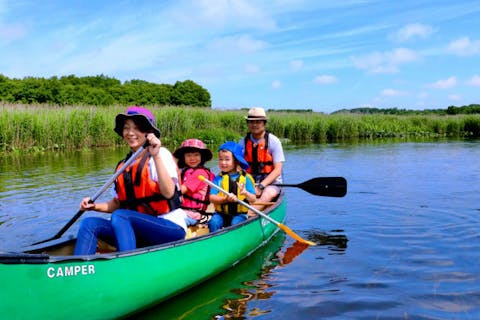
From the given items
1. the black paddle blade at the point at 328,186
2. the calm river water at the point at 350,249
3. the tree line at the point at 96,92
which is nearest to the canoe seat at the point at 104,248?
the calm river water at the point at 350,249

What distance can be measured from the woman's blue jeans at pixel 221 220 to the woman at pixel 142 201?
3.90 ft

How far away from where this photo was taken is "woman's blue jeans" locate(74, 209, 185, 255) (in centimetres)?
368

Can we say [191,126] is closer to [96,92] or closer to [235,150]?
[235,150]

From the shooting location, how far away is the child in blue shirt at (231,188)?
5230mm

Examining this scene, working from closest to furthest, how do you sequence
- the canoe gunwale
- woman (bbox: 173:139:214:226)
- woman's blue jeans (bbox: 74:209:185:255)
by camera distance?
the canoe gunwale, woman's blue jeans (bbox: 74:209:185:255), woman (bbox: 173:139:214:226)

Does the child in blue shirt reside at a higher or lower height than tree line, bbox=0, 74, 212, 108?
lower

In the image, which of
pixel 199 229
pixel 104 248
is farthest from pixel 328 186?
pixel 104 248

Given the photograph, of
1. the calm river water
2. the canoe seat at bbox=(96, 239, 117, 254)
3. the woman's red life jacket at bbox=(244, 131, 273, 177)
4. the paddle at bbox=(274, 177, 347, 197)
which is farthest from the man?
the canoe seat at bbox=(96, 239, 117, 254)

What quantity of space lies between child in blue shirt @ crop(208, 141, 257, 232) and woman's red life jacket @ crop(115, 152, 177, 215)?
131 centimetres

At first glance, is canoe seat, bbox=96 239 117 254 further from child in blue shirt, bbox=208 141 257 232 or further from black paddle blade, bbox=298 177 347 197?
black paddle blade, bbox=298 177 347 197

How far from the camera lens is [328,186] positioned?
263 inches

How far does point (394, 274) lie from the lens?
4570mm

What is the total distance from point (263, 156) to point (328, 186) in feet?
2.95

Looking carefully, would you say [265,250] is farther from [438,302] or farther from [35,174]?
[35,174]
